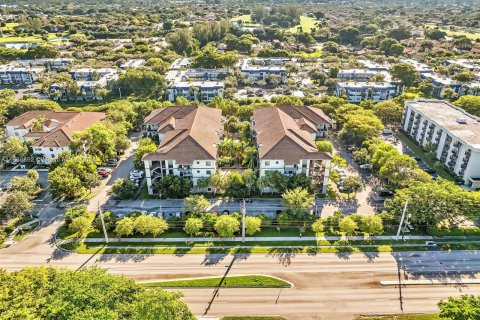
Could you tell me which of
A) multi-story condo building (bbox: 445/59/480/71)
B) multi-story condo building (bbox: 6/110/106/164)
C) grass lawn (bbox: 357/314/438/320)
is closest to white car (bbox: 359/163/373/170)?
grass lawn (bbox: 357/314/438/320)

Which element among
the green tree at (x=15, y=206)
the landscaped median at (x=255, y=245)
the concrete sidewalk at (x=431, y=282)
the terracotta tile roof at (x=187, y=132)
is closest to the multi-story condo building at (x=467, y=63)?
the landscaped median at (x=255, y=245)

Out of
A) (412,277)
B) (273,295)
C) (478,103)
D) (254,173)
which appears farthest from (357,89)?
(273,295)

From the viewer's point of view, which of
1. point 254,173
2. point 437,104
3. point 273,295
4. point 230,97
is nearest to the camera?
point 273,295

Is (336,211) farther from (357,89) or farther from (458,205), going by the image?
(357,89)

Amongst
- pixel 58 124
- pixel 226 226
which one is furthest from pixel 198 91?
pixel 226 226

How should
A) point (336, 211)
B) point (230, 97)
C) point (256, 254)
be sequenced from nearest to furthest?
point (256, 254) → point (336, 211) → point (230, 97)

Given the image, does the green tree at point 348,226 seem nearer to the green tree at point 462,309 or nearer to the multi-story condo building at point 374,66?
the green tree at point 462,309
